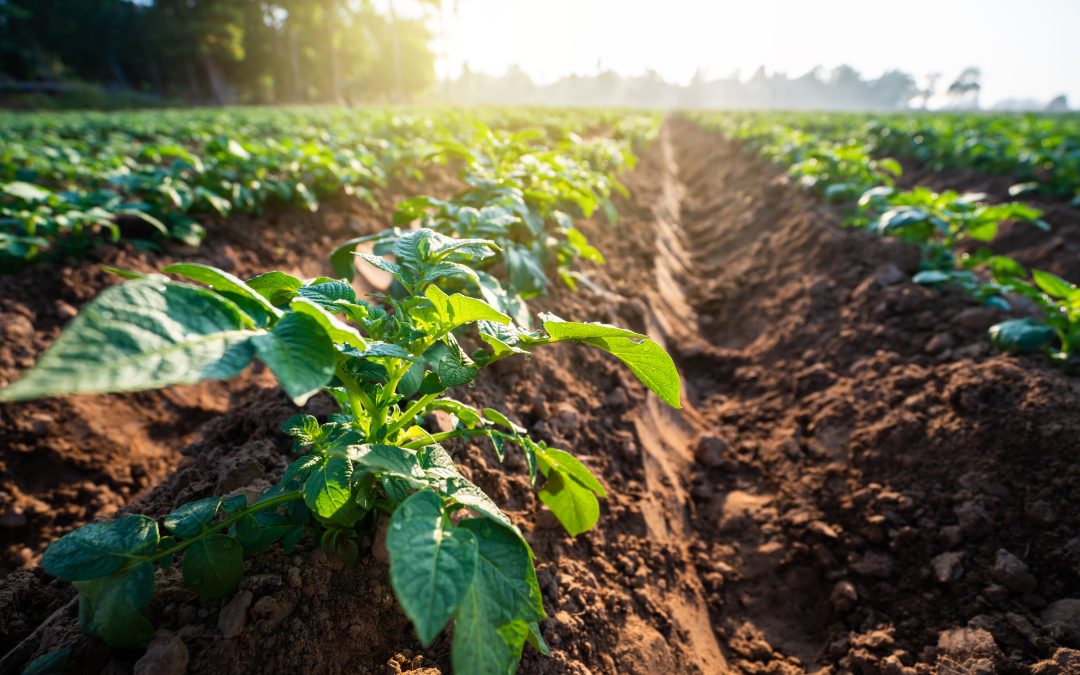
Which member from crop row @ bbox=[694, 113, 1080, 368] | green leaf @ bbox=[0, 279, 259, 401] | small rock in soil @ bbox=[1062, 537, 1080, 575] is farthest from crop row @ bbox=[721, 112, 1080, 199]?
green leaf @ bbox=[0, 279, 259, 401]

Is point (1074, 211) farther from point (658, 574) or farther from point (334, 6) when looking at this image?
point (334, 6)

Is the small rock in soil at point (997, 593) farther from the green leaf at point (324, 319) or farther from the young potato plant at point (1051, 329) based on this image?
the green leaf at point (324, 319)

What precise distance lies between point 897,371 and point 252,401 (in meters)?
3.04

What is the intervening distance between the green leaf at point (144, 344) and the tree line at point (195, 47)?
124ft

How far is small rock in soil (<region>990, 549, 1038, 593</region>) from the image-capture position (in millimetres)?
1646

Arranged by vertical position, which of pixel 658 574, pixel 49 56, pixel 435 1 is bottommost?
pixel 658 574

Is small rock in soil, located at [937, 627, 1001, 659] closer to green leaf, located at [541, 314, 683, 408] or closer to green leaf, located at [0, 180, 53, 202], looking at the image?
green leaf, located at [541, 314, 683, 408]

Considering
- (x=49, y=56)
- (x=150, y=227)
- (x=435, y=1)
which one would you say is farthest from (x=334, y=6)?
(x=150, y=227)

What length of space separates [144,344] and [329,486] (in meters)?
0.44

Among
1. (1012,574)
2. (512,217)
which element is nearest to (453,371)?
(512,217)

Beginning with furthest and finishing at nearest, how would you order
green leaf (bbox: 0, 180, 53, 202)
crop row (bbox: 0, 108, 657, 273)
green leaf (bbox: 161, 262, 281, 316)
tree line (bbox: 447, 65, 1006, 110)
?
tree line (bbox: 447, 65, 1006, 110) < crop row (bbox: 0, 108, 657, 273) < green leaf (bbox: 0, 180, 53, 202) < green leaf (bbox: 161, 262, 281, 316)

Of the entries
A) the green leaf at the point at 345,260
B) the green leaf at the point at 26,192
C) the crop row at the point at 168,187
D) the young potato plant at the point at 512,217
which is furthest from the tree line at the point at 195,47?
the green leaf at the point at 345,260

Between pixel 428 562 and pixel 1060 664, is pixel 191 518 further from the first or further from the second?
pixel 1060 664

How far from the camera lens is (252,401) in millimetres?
1926
